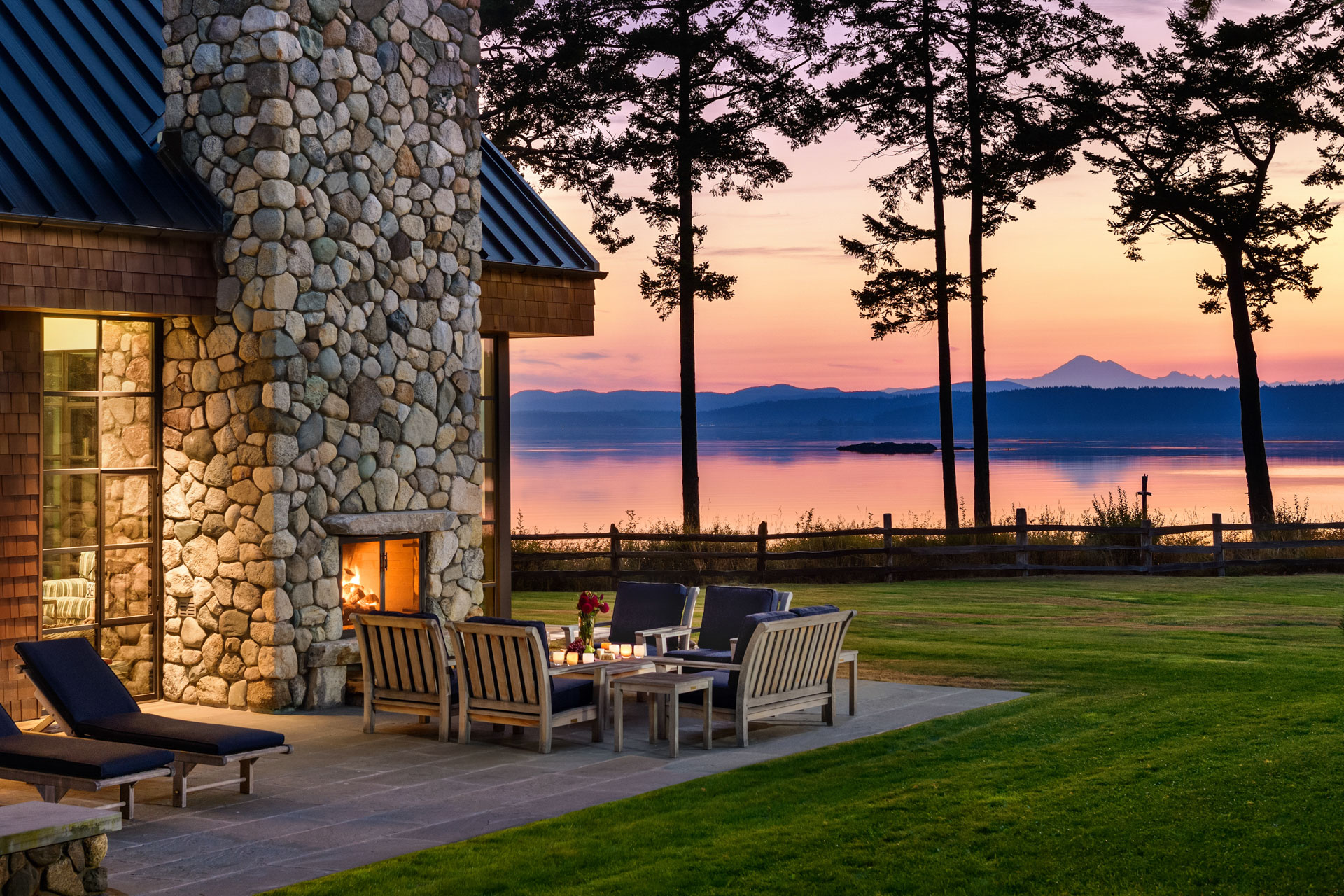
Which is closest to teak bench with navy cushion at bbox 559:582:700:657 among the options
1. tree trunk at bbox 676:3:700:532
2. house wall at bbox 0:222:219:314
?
house wall at bbox 0:222:219:314

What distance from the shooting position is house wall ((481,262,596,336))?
12.6 m

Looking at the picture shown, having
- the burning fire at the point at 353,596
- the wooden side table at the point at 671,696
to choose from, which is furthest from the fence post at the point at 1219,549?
the burning fire at the point at 353,596

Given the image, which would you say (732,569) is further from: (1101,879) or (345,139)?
(1101,879)

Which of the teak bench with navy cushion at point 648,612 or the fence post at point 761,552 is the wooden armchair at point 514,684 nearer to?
the teak bench with navy cushion at point 648,612

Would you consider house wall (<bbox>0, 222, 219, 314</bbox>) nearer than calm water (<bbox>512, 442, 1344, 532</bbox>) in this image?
Yes

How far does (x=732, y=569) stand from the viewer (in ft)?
69.1

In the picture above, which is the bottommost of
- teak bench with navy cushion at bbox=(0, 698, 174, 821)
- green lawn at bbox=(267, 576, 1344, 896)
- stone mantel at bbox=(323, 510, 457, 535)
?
green lawn at bbox=(267, 576, 1344, 896)

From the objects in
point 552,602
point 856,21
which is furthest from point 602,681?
point 856,21

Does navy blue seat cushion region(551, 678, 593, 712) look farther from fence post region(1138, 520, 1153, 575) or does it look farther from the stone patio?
fence post region(1138, 520, 1153, 575)

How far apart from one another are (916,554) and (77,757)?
627 inches

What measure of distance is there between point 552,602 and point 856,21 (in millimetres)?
13838

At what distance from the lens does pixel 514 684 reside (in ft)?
29.7

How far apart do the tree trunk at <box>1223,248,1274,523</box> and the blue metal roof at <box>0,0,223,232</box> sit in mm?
20173

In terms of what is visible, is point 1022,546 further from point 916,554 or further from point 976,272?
point 976,272
